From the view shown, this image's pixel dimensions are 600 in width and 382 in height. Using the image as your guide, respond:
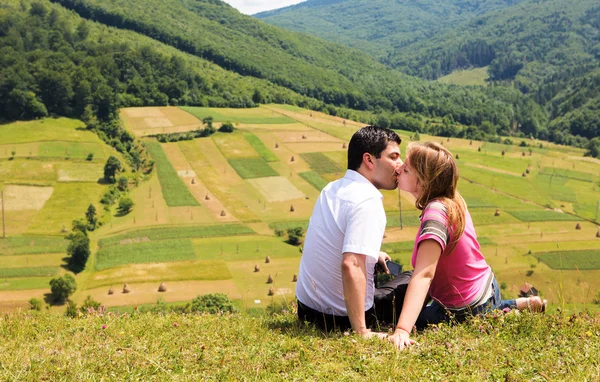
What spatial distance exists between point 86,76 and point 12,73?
51.2 feet

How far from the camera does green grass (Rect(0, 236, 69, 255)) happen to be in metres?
62.1

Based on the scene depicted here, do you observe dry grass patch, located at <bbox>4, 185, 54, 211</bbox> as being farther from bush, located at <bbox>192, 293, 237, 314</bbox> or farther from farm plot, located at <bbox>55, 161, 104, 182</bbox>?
bush, located at <bbox>192, 293, 237, 314</bbox>

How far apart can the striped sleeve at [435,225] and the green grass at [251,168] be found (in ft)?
283

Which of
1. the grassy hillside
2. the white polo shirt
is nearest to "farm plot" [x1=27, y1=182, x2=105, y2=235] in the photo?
the grassy hillside

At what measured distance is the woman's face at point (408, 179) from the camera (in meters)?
7.95

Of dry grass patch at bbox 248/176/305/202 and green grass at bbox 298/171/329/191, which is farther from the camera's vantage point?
green grass at bbox 298/171/329/191

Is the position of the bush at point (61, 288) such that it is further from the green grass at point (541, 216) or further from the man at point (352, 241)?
the green grass at point (541, 216)

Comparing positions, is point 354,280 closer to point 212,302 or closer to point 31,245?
point 212,302

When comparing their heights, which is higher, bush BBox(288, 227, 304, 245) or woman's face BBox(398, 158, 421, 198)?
woman's face BBox(398, 158, 421, 198)

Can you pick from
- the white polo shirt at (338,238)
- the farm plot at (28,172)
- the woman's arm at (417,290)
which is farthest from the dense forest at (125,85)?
the woman's arm at (417,290)

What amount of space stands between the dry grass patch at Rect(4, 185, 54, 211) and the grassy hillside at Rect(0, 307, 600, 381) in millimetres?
72474

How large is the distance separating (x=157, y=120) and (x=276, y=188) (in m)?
43.7

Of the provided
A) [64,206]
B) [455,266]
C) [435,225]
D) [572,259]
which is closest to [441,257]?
[455,266]

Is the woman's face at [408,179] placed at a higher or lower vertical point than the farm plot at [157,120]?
higher
